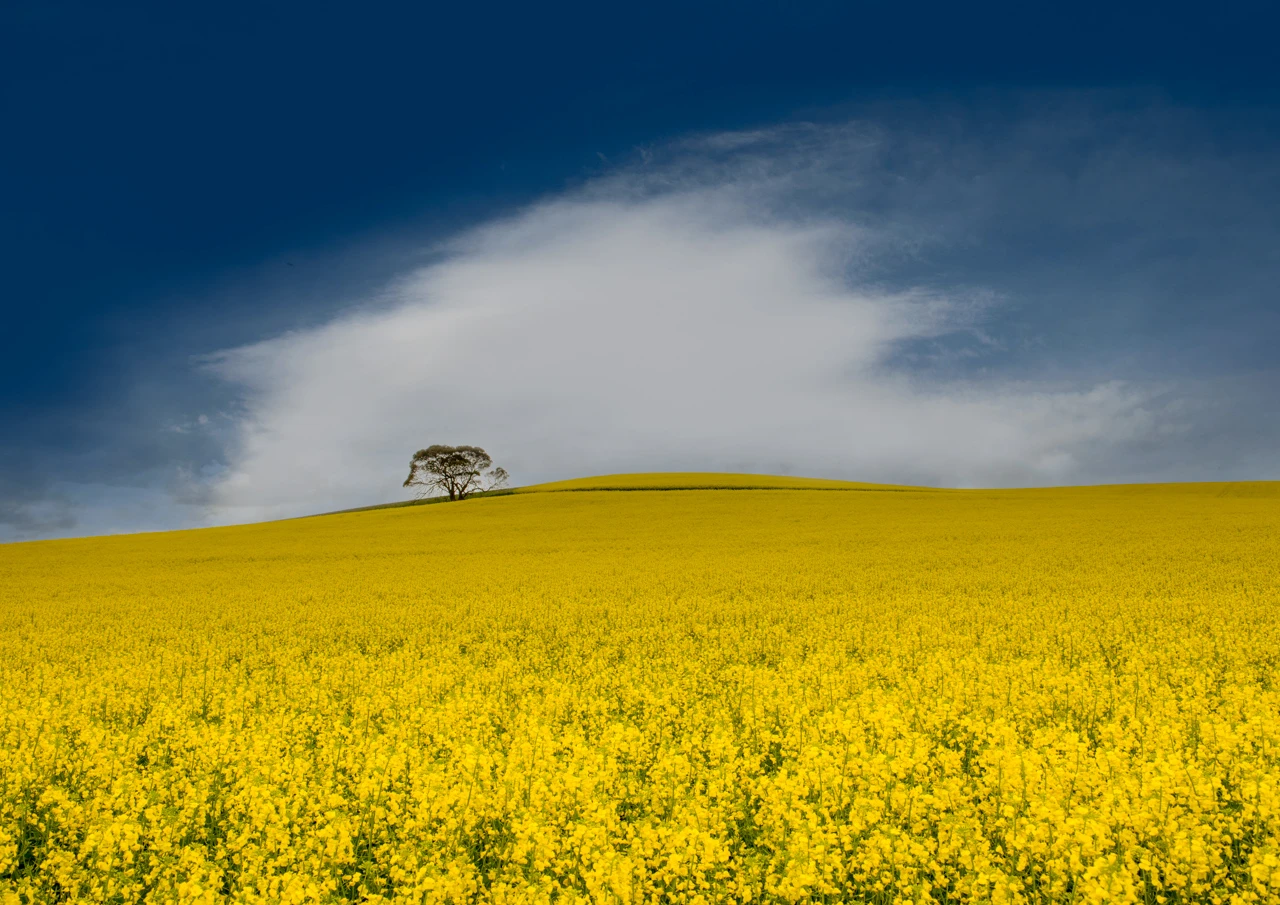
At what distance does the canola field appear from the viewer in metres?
4.50

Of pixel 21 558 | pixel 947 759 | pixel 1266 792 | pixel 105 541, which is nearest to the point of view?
pixel 1266 792

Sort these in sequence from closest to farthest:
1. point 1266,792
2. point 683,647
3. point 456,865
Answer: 1. point 456,865
2. point 1266,792
3. point 683,647

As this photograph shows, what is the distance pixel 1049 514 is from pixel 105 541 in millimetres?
47628

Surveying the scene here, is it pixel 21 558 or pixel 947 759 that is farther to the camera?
pixel 21 558

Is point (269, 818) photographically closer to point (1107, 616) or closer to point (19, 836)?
point (19, 836)

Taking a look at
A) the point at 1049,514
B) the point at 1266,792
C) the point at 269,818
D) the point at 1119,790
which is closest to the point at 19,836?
the point at 269,818

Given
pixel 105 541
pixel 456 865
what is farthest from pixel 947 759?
pixel 105 541

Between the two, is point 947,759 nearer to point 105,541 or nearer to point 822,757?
point 822,757

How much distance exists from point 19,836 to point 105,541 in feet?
135

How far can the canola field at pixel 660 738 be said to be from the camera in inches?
177

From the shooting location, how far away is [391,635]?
13.8 metres

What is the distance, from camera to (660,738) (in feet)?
23.1

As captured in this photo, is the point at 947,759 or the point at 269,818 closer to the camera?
the point at 269,818

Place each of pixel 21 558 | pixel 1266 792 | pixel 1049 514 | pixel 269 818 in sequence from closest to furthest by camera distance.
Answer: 1. pixel 1266 792
2. pixel 269 818
3. pixel 21 558
4. pixel 1049 514
